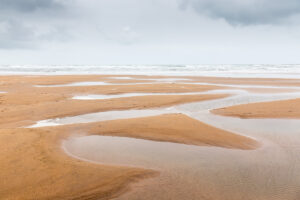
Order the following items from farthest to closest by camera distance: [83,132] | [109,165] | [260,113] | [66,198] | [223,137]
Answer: [260,113]
[83,132]
[223,137]
[109,165]
[66,198]

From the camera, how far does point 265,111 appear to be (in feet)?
43.3

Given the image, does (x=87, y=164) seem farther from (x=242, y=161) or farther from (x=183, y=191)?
(x=242, y=161)

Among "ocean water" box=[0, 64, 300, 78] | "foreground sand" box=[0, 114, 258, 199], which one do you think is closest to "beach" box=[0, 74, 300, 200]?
"foreground sand" box=[0, 114, 258, 199]

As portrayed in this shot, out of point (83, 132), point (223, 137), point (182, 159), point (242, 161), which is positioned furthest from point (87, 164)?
point (223, 137)

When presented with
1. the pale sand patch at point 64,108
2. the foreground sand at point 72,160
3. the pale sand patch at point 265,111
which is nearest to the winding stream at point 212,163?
the foreground sand at point 72,160

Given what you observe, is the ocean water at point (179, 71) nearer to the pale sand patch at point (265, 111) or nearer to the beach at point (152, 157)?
the pale sand patch at point (265, 111)

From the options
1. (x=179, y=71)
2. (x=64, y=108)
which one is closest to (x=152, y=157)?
(x=64, y=108)

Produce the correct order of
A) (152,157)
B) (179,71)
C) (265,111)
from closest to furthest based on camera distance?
(152,157) < (265,111) < (179,71)

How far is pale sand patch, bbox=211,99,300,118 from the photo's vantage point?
12.4m

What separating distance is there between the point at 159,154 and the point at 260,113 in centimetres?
756

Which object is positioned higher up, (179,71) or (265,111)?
(179,71)

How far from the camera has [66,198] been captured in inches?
189

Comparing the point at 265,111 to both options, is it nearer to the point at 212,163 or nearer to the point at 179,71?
the point at 212,163

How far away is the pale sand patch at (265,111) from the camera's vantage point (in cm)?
Result: 1240
